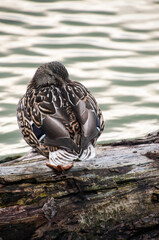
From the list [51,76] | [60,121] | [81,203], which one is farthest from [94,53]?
[81,203]

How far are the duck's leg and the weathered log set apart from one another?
0.07 m

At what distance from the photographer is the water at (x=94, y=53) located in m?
9.36

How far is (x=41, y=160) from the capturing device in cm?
518

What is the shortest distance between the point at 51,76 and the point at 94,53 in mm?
6095

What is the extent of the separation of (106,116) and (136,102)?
0.81 metres

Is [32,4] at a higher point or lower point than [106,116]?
higher

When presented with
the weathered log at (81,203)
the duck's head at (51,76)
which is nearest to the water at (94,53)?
the duck's head at (51,76)

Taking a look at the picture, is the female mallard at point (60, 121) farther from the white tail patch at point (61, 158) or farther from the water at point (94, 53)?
the water at point (94, 53)

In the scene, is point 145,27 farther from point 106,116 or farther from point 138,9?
point 106,116

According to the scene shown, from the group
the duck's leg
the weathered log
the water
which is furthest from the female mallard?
the water

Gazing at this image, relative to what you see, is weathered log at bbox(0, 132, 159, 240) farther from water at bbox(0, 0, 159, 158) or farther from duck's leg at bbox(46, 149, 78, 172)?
water at bbox(0, 0, 159, 158)

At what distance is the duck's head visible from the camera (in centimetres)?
588

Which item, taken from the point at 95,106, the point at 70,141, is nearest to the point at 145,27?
the point at 95,106

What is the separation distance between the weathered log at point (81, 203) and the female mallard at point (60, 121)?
8.4 inches
